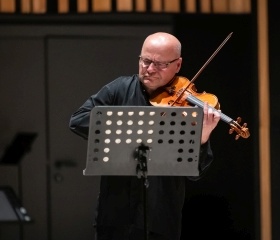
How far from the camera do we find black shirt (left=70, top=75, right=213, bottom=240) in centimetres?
360

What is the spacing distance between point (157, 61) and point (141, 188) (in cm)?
53

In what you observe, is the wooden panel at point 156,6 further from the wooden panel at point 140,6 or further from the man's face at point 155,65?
the man's face at point 155,65

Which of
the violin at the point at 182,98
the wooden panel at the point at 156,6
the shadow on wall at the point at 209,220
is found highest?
the wooden panel at the point at 156,6

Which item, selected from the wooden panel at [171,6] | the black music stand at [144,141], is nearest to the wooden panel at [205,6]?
the wooden panel at [171,6]

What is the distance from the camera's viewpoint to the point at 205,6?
5.16 metres

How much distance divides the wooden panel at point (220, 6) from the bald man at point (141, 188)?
1.54 meters

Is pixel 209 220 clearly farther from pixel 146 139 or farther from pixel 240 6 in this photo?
pixel 146 139

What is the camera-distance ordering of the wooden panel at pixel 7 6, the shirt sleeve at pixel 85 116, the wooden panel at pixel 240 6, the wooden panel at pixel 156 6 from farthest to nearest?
the wooden panel at pixel 240 6 → the wooden panel at pixel 156 6 → the wooden panel at pixel 7 6 → the shirt sleeve at pixel 85 116

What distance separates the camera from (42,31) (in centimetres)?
506

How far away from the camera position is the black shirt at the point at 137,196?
3602mm

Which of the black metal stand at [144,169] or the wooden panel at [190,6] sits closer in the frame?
the black metal stand at [144,169]

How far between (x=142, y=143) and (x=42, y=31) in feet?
6.07

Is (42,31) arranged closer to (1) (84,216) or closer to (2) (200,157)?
(1) (84,216)

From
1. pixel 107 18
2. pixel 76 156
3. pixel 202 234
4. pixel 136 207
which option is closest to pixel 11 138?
pixel 76 156
